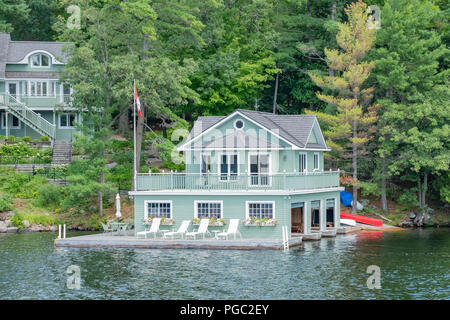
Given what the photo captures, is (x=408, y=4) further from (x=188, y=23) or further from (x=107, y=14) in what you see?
(x=107, y=14)

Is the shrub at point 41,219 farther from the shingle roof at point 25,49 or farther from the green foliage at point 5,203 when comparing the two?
the shingle roof at point 25,49

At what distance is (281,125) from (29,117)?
2671 centimetres

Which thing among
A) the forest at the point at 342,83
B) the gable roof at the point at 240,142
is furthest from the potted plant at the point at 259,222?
the forest at the point at 342,83

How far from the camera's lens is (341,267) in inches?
1328

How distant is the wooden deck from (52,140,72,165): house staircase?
19255mm

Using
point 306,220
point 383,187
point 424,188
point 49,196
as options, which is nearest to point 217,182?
point 306,220

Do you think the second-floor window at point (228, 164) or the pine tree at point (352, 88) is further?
the pine tree at point (352, 88)

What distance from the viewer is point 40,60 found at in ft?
221

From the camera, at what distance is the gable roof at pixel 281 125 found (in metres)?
44.2

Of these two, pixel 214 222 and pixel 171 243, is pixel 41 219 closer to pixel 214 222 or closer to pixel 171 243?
pixel 171 243

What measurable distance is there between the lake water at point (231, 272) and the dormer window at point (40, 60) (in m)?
28.4

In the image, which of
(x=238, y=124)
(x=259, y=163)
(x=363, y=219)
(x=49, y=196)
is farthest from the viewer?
(x=49, y=196)

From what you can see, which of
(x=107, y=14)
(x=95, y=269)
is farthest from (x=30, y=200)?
(x=95, y=269)

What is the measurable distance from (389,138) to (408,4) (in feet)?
32.7
